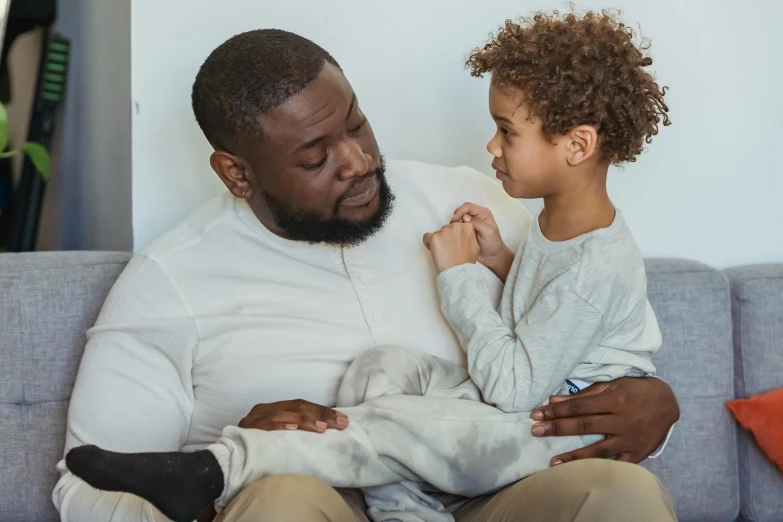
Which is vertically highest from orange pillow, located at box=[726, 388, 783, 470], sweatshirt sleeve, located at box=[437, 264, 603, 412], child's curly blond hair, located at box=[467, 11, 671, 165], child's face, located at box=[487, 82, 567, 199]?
child's curly blond hair, located at box=[467, 11, 671, 165]

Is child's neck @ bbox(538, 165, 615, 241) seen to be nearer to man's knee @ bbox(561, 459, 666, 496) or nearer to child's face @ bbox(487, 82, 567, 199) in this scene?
child's face @ bbox(487, 82, 567, 199)

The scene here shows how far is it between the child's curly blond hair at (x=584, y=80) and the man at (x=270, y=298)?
13.2 inches

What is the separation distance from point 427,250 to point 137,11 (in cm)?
83

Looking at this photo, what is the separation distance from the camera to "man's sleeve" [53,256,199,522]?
4.99 feet

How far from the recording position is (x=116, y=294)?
5.30 feet

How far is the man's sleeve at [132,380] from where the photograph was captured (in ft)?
4.99

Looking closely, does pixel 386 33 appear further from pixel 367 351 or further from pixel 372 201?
pixel 367 351

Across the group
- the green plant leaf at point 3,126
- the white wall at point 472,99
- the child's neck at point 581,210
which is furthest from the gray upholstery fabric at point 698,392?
the green plant leaf at point 3,126

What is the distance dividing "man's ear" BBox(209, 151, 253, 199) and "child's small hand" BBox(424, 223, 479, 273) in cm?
37

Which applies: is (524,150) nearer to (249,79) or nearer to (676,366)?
(249,79)

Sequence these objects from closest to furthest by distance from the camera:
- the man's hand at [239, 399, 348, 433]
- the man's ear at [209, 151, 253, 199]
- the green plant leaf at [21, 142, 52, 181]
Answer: the man's hand at [239, 399, 348, 433] < the man's ear at [209, 151, 253, 199] < the green plant leaf at [21, 142, 52, 181]

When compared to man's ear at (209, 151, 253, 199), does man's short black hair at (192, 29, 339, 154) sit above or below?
above

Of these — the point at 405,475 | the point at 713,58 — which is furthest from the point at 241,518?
the point at 713,58

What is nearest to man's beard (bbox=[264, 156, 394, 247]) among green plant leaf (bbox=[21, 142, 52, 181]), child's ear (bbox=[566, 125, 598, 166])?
child's ear (bbox=[566, 125, 598, 166])
